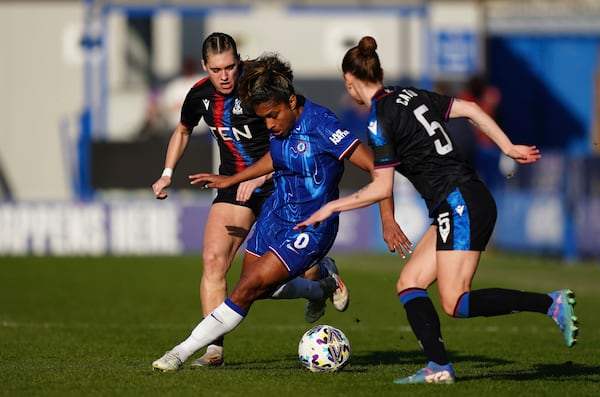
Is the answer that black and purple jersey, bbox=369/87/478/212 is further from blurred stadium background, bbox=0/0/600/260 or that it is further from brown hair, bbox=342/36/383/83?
blurred stadium background, bbox=0/0/600/260

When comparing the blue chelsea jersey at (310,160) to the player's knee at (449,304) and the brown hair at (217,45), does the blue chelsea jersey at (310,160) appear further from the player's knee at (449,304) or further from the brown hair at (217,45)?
the player's knee at (449,304)

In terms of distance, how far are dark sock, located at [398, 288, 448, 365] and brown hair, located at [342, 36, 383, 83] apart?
145 centimetres

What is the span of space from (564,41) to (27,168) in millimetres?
13979

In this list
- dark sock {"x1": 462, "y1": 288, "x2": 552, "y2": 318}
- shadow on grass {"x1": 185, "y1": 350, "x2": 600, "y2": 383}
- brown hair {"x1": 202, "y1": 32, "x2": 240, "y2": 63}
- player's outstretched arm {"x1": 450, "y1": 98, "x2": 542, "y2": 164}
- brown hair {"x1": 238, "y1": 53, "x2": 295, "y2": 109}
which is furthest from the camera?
brown hair {"x1": 202, "y1": 32, "x2": 240, "y2": 63}

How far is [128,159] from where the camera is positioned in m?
21.2

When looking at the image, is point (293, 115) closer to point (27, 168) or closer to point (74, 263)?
point (74, 263)

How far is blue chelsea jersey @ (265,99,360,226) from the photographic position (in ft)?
26.8

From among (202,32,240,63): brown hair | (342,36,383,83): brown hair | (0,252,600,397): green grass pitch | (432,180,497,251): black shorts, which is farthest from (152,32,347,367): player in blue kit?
(432,180,497,251): black shorts

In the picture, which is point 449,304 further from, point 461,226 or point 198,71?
point 198,71

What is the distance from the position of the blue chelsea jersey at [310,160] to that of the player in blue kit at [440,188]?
1.17 feet

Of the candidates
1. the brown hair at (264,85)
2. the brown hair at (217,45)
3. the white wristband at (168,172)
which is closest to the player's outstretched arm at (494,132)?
the brown hair at (264,85)

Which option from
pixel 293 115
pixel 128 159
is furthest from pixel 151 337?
pixel 128 159

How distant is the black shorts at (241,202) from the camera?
369 inches

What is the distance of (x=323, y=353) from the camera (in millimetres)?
8570
